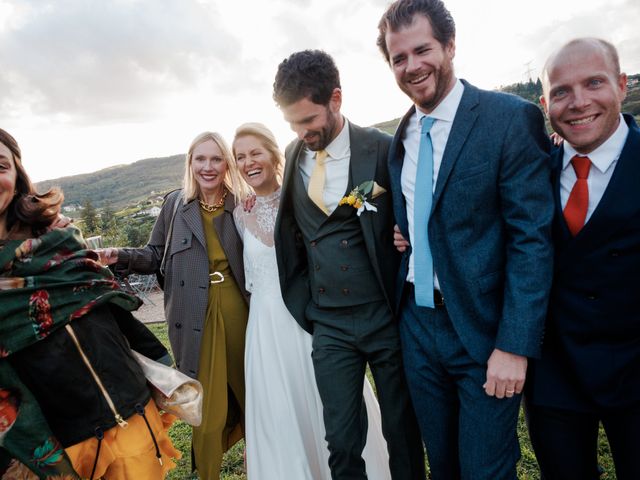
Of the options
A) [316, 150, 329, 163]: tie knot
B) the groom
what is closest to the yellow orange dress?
the groom

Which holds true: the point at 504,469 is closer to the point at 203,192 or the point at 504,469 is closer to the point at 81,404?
the point at 81,404

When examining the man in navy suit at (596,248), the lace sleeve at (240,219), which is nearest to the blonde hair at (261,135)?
the lace sleeve at (240,219)

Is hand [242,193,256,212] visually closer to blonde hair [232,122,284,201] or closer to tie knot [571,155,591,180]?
blonde hair [232,122,284,201]

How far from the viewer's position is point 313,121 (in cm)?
280

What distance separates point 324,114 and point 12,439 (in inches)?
94.9

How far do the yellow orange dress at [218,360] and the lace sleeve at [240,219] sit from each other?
0.58 feet

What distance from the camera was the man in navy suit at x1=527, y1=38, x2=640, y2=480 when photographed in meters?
1.87

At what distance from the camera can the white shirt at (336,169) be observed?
110 inches

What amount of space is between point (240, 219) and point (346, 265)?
1306 millimetres

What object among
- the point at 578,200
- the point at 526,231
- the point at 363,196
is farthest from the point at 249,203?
the point at 578,200

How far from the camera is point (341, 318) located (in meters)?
2.79

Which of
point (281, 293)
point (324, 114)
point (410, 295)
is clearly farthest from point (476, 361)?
point (324, 114)

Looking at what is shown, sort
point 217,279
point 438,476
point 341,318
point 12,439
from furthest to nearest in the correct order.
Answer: point 217,279
point 341,318
point 438,476
point 12,439

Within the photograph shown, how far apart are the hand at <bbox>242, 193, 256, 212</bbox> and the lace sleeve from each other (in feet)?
0.12
